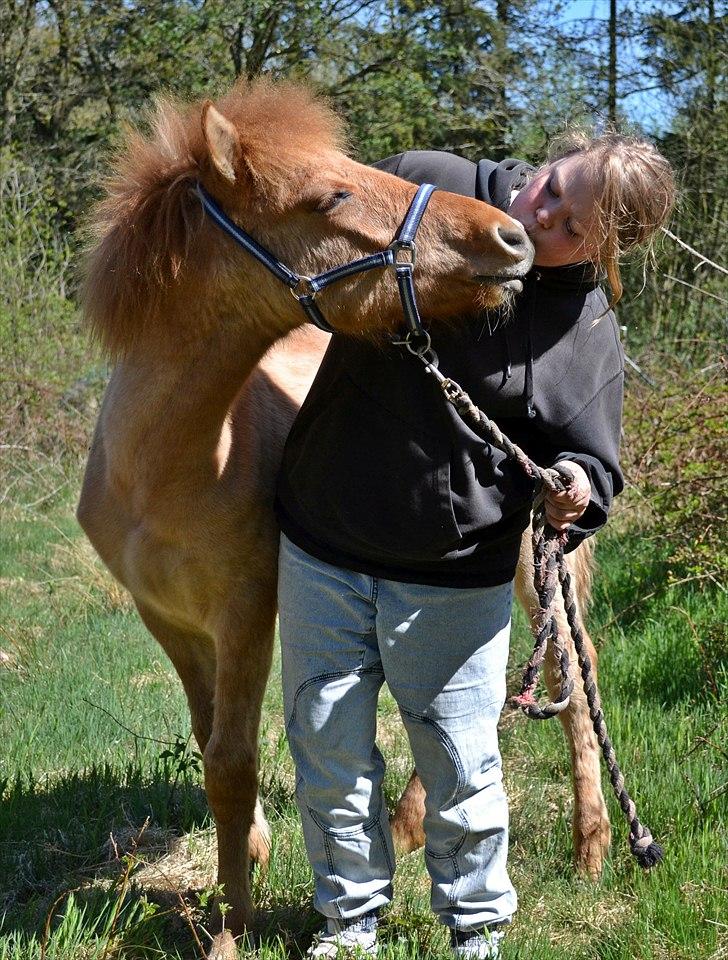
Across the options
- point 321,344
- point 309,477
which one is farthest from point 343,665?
point 321,344

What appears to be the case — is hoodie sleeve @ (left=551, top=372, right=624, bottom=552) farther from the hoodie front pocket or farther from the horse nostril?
the horse nostril

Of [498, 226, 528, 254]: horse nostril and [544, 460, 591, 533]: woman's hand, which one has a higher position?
[498, 226, 528, 254]: horse nostril

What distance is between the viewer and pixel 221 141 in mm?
2531

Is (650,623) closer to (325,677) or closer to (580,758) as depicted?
(580,758)

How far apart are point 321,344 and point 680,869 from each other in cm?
222

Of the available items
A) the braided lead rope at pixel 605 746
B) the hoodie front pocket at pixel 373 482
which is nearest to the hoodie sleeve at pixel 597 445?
the braided lead rope at pixel 605 746

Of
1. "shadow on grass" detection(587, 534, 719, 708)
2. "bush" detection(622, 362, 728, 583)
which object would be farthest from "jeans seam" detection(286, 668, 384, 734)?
"bush" detection(622, 362, 728, 583)

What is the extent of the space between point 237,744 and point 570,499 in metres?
1.22

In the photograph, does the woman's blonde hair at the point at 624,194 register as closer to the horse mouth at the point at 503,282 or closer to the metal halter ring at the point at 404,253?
the horse mouth at the point at 503,282

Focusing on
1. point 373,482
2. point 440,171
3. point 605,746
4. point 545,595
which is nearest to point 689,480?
point 605,746

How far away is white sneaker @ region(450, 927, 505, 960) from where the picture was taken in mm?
2637

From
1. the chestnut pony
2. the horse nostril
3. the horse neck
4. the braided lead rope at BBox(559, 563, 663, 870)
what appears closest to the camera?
the horse nostril

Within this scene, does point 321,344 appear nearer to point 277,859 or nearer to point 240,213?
point 240,213

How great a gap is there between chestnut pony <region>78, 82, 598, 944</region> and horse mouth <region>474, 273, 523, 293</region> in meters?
0.01
